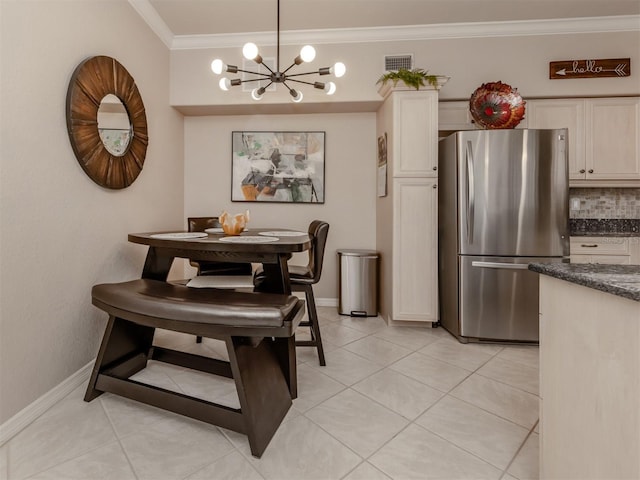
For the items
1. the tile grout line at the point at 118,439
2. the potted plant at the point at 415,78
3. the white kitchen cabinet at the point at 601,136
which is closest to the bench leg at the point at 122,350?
the tile grout line at the point at 118,439

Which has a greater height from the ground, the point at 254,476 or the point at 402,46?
the point at 402,46

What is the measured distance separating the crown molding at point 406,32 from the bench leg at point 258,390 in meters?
3.06

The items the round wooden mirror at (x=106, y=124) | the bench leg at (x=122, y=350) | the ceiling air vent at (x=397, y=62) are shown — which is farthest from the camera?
the ceiling air vent at (x=397, y=62)

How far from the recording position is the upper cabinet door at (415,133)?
273 cm

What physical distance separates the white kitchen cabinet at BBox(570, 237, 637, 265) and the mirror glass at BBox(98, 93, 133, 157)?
159 inches

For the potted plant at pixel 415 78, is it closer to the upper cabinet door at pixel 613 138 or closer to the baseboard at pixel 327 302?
the upper cabinet door at pixel 613 138

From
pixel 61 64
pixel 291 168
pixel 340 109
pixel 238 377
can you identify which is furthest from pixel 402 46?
pixel 238 377

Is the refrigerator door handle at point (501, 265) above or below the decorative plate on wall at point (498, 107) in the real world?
below

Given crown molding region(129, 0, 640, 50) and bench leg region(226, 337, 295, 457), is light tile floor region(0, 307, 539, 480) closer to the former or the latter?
bench leg region(226, 337, 295, 457)

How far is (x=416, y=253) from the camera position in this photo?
2816 millimetres

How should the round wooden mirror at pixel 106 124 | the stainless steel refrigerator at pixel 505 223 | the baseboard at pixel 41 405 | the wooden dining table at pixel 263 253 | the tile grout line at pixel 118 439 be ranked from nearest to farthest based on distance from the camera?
the tile grout line at pixel 118 439, the baseboard at pixel 41 405, the wooden dining table at pixel 263 253, the round wooden mirror at pixel 106 124, the stainless steel refrigerator at pixel 505 223

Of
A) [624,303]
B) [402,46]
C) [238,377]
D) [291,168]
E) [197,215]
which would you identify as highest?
[402,46]

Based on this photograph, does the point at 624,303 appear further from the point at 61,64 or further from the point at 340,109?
the point at 340,109

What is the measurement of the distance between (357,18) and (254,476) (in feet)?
11.7
